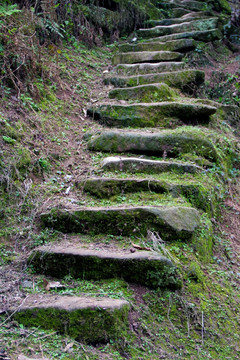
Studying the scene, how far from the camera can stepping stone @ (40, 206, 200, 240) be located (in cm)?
265

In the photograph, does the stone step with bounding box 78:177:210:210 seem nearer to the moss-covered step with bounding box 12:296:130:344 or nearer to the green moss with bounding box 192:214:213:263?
the green moss with bounding box 192:214:213:263

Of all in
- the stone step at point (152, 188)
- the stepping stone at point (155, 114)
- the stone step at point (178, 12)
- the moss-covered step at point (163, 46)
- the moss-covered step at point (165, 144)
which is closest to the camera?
the stone step at point (152, 188)

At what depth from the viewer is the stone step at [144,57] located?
5785 millimetres

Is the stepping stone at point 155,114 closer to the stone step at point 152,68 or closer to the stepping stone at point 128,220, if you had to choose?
the stone step at point 152,68

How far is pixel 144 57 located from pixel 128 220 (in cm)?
411

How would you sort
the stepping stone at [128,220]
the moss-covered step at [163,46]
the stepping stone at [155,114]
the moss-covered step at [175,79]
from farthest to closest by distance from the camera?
the moss-covered step at [163,46] → the moss-covered step at [175,79] → the stepping stone at [155,114] → the stepping stone at [128,220]

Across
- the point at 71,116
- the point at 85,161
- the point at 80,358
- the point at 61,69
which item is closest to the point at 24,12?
the point at 61,69

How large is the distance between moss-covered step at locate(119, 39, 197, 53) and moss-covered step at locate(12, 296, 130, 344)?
5.25 metres

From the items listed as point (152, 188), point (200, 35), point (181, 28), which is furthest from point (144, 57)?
point (152, 188)

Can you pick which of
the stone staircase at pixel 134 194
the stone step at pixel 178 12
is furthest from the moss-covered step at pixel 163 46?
the stone step at pixel 178 12

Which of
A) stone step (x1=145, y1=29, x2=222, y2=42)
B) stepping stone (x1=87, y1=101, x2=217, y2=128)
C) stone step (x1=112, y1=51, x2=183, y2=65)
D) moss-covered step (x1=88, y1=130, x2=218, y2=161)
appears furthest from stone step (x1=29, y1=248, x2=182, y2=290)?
stone step (x1=145, y1=29, x2=222, y2=42)

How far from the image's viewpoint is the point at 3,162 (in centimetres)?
302

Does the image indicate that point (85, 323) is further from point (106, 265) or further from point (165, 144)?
point (165, 144)

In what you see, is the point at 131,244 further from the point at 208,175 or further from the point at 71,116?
the point at 71,116
